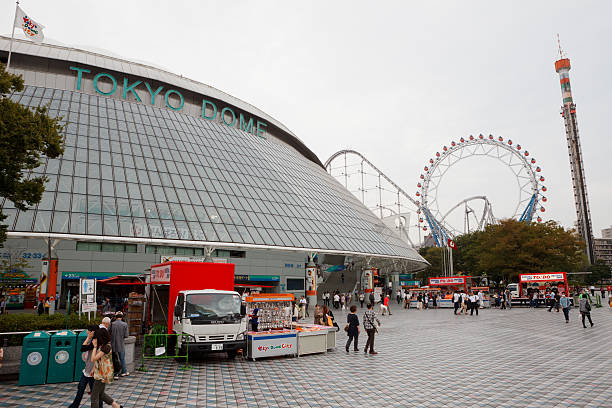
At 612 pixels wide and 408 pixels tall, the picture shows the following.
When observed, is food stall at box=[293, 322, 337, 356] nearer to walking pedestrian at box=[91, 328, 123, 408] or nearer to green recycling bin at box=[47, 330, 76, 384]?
green recycling bin at box=[47, 330, 76, 384]

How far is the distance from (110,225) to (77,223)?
174 centimetres

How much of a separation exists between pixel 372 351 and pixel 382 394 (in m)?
5.36

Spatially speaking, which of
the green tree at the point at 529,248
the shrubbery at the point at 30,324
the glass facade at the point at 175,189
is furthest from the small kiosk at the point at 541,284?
the shrubbery at the point at 30,324

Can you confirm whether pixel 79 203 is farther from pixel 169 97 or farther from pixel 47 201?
pixel 169 97

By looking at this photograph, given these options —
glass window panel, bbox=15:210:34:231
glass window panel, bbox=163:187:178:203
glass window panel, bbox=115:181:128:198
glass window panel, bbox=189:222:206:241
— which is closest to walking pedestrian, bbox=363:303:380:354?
glass window panel, bbox=189:222:206:241

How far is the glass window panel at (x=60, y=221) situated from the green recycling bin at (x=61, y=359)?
524 inches

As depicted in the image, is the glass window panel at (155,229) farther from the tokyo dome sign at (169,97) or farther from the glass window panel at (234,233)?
the tokyo dome sign at (169,97)

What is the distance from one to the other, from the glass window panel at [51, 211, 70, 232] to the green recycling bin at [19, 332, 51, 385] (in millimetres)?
13354

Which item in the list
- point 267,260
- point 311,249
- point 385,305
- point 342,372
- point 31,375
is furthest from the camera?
point 267,260

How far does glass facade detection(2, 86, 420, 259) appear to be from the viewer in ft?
81.8

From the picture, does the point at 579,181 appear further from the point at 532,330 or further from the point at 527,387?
the point at 527,387

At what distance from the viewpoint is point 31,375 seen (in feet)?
34.4

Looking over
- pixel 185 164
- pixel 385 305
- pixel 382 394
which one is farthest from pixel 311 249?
pixel 382 394

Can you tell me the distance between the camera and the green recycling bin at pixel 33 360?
34.3ft
